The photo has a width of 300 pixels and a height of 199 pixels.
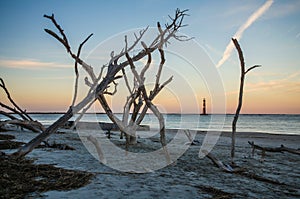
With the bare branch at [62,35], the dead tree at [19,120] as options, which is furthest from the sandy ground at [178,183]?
the bare branch at [62,35]

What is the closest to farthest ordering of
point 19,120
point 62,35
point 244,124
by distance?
point 19,120
point 62,35
point 244,124

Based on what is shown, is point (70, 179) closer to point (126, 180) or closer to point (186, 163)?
point (126, 180)

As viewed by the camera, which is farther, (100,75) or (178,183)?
(100,75)

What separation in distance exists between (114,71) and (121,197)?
10.9 ft

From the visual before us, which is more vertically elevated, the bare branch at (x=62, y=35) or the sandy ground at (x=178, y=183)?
the bare branch at (x=62, y=35)

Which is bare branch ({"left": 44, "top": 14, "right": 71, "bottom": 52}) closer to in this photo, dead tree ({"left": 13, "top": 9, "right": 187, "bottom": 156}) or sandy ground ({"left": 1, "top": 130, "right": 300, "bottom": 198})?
dead tree ({"left": 13, "top": 9, "right": 187, "bottom": 156})

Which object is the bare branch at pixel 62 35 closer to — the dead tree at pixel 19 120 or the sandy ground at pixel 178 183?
the dead tree at pixel 19 120

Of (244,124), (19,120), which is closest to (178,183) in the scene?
(19,120)

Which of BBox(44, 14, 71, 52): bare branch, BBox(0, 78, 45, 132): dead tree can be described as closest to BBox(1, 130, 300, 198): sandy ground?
BBox(0, 78, 45, 132): dead tree

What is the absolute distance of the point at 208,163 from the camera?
7.71 m

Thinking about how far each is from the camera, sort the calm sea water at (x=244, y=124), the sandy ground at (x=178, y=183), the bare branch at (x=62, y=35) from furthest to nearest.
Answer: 1. the calm sea water at (x=244, y=124)
2. the bare branch at (x=62, y=35)
3. the sandy ground at (x=178, y=183)

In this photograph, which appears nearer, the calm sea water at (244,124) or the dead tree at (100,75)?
the dead tree at (100,75)

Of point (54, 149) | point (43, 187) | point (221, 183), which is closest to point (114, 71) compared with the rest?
point (43, 187)

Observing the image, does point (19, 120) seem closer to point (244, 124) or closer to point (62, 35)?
point (62, 35)
